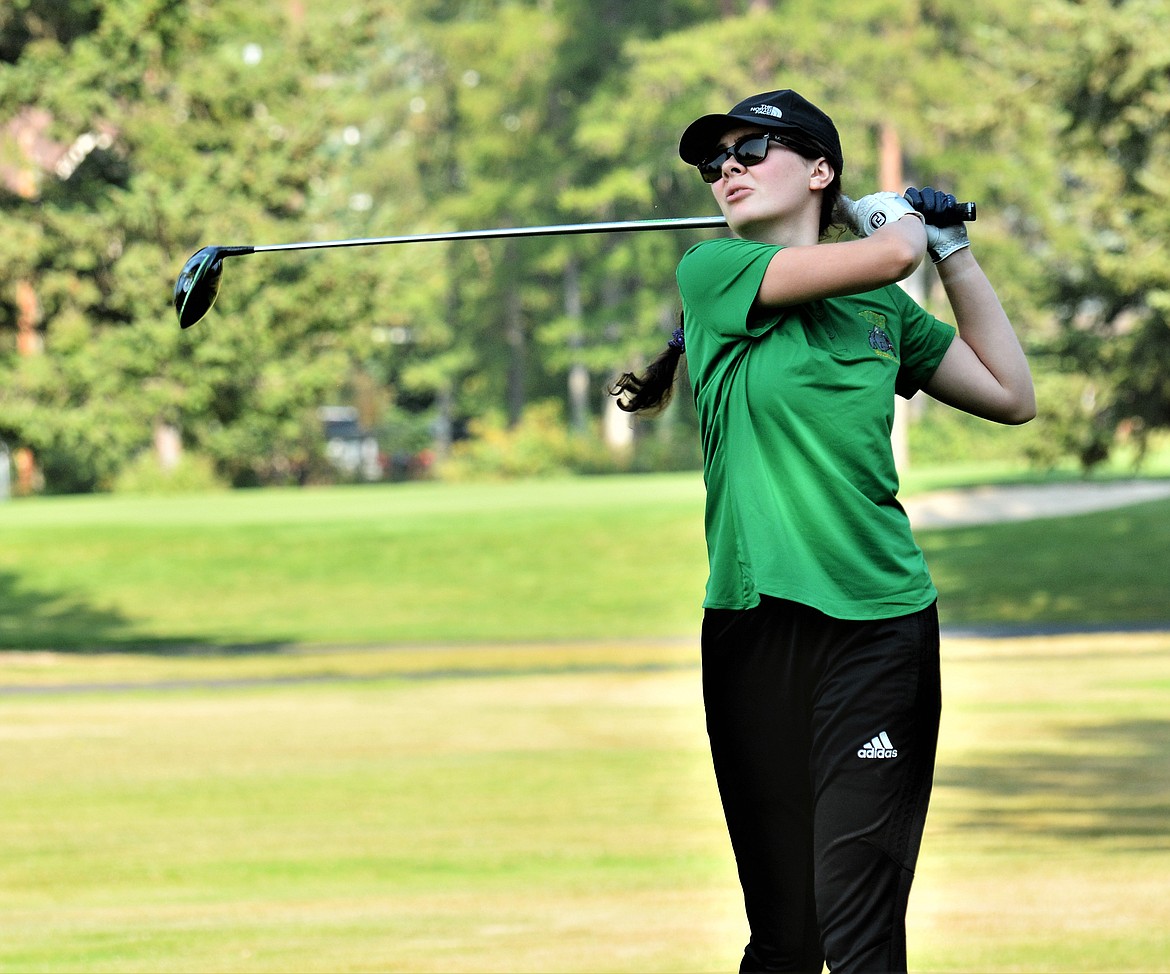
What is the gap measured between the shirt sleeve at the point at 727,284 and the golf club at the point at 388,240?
7.0 inches

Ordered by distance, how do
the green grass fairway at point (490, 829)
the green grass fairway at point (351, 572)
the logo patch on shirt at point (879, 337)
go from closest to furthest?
the logo patch on shirt at point (879, 337), the green grass fairway at point (490, 829), the green grass fairway at point (351, 572)

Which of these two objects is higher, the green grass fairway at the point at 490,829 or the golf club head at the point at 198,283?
the golf club head at the point at 198,283

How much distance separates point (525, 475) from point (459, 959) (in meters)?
48.2

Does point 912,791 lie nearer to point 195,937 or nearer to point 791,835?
point 791,835

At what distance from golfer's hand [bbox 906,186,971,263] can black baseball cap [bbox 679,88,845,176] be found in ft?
0.55

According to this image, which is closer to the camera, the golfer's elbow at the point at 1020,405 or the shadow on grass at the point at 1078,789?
the golfer's elbow at the point at 1020,405

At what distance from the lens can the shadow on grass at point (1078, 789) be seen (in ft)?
31.8

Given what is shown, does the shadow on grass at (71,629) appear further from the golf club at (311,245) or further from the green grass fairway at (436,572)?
the golf club at (311,245)

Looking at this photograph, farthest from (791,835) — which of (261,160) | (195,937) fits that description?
(261,160)

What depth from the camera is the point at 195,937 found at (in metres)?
6.98

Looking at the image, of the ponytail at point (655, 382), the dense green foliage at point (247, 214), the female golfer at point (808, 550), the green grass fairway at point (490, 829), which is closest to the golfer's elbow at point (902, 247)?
the female golfer at point (808, 550)

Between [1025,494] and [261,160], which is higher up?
[261,160]

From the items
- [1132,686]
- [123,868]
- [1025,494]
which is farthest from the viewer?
[1025,494]

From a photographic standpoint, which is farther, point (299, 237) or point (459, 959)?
point (299, 237)
